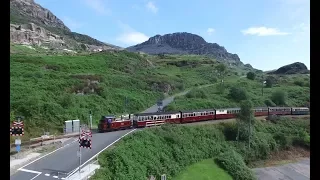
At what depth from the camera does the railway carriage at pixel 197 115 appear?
34.1 metres

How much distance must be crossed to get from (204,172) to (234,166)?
353 centimetres

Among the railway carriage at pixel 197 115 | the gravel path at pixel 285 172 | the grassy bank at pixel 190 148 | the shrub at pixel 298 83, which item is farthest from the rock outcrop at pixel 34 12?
the gravel path at pixel 285 172

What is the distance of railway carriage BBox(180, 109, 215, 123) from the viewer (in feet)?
112

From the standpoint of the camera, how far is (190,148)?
29.5m

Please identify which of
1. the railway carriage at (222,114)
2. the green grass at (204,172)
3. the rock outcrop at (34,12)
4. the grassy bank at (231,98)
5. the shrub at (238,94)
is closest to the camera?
the green grass at (204,172)

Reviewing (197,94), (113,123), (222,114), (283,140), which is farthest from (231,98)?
(113,123)

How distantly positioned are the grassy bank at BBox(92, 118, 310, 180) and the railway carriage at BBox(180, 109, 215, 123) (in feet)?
5.09

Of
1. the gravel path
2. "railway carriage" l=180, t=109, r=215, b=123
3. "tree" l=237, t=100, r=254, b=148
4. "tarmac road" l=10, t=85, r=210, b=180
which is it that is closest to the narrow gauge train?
"railway carriage" l=180, t=109, r=215, b=123

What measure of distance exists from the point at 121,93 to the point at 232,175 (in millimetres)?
19198

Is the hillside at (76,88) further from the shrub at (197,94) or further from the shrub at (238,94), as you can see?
the shrub at (238,94)

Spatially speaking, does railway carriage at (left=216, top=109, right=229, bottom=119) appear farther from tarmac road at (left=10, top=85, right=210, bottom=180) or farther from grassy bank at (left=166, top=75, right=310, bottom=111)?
tarmac road at (left=10, top=85, right=210, bottom=180)

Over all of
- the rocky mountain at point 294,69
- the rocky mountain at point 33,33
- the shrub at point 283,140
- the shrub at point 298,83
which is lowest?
the shrub at point 283,140

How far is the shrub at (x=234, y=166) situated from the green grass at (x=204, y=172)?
0.57m
